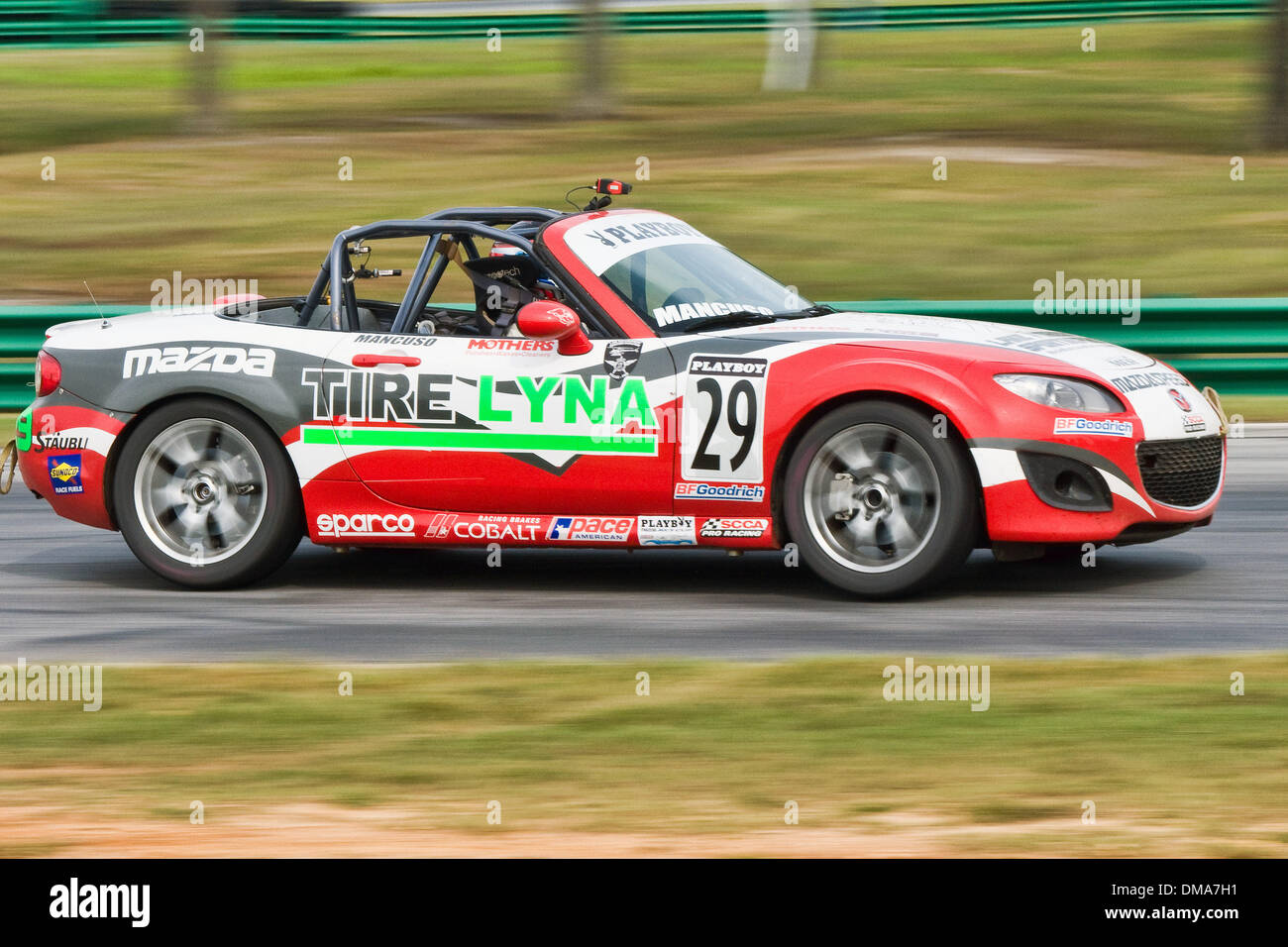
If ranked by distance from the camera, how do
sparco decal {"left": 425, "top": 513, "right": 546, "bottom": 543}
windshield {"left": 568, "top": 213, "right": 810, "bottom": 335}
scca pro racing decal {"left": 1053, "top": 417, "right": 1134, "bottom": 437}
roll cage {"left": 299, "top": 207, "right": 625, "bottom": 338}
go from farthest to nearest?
roll cage {"left": 299, "top": 207, "right": 625, "bottom": 338} < windshield {"left": 568, "top": 213, "right": 810, "bottom": 335} < sparco decal {"left": 425, "top": 513, "right": 546, "bottom": 543} < scca pro racing decal {"left": 1053, "top": 417, "right": 1134, "bottom": 437}

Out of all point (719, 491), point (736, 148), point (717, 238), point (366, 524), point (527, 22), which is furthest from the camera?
point (527, 22)

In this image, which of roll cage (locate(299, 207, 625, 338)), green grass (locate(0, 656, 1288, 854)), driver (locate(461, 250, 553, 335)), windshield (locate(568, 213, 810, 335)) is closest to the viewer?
green grass (locate(0, 656, 1288, 854))

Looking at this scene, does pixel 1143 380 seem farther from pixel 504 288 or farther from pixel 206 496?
pixel 206 496

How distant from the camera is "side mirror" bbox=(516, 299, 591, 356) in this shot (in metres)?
7.42

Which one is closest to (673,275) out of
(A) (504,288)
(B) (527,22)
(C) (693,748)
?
(A) (504,288)

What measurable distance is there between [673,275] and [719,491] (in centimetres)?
108

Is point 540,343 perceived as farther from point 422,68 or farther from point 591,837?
point 422,68

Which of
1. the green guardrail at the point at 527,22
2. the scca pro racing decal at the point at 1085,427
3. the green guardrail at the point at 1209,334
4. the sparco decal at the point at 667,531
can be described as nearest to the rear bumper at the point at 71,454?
the sparco decal at the point at 667,531

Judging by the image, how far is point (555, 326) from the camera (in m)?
7.43

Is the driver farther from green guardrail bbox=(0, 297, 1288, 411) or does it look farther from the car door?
green guardrail bbox=(0, 297, 1288, 411)

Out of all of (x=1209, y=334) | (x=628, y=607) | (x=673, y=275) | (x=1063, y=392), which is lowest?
(x=628, y=607)

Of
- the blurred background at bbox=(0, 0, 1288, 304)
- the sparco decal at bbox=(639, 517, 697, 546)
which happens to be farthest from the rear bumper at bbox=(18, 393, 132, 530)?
the blurred background at bbox=(0, 0, 1288, 304)

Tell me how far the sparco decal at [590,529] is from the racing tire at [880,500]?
649 millimetres

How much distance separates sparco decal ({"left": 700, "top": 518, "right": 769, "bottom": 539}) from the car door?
0.19 metres
